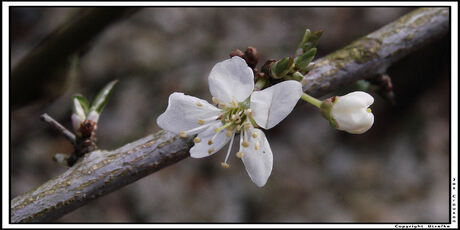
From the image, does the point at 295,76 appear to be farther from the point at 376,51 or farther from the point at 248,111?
the point at 376,51

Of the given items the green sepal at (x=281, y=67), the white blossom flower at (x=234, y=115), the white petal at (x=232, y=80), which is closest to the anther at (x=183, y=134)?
the white blossom flower at (x=234, y=115)

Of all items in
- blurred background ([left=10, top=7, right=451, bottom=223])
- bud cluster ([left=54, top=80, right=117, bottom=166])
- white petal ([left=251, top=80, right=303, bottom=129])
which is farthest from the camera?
blurred background ([left=10, top=7, right=451, bottom=223])

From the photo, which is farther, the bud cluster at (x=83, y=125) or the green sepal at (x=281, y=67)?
the bud cluster at (x=83, y=125)

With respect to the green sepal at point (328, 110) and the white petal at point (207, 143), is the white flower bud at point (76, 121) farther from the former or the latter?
the green sepal at point (328, 110)

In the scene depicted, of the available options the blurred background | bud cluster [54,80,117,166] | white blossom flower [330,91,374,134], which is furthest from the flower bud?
the blurred background

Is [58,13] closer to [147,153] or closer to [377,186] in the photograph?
[147,153]

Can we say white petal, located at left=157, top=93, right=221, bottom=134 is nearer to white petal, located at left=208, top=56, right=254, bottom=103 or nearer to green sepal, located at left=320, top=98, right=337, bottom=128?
white petal, located at left=208, top=56, right=254, bottom=103

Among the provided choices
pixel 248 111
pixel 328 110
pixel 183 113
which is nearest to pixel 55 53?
pixel 183 113
